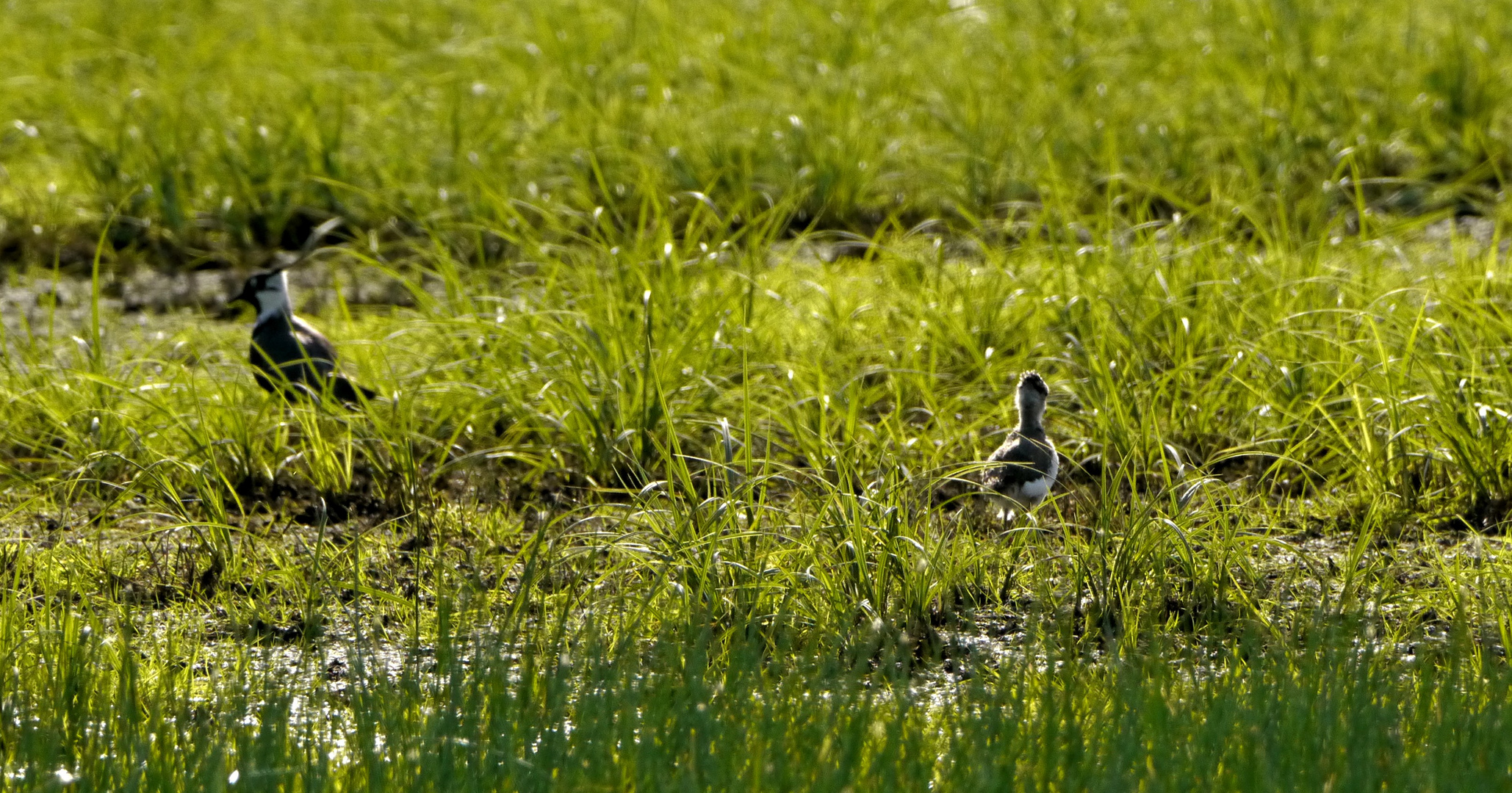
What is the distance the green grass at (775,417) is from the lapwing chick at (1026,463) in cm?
14

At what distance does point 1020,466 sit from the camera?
4270 mm

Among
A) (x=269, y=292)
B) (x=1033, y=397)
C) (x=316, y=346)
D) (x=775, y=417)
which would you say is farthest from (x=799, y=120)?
(x=1033, y=397)

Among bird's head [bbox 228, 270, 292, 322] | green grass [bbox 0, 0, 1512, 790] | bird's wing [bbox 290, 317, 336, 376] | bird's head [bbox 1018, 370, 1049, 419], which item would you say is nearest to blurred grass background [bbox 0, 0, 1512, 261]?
green grass [bbox 0, 0, 1512, 790]

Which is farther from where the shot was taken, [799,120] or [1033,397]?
[799,120]

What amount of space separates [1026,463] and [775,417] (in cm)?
84

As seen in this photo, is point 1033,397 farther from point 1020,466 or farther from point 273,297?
point 273,297

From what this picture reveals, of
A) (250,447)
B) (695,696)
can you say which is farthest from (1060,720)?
(250,447)

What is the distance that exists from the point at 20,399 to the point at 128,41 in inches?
202

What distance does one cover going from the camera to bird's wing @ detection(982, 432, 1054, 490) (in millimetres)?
4332

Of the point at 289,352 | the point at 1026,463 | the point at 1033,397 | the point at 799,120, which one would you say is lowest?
the point at 289,352

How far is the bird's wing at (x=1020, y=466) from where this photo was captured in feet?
14.2

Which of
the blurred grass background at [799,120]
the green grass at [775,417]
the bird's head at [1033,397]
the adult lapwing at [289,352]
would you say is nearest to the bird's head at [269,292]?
the adult lapwing at [289,352]

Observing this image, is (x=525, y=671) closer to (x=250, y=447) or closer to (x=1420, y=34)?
(x=250, y=447)

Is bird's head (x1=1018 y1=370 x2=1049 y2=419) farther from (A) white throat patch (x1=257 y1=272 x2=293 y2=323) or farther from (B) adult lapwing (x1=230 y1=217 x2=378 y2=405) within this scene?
(A) white throat patch (x1=257 y1=272 x2=293 y2=323)
